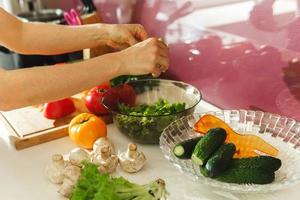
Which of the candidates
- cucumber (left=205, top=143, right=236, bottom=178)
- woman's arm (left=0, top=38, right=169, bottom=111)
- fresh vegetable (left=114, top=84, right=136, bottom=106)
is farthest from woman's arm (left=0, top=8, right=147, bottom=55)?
cucumber (left=205, top=143, right=236, bottom=178)

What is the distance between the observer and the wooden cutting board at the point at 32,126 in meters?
1.14

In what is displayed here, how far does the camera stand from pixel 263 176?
84 centimetres

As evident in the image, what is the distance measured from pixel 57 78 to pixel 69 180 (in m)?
0.21

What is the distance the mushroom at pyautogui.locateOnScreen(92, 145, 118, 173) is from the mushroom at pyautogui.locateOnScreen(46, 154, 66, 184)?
0.23 ft

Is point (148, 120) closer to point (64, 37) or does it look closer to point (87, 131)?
point (87, 131)

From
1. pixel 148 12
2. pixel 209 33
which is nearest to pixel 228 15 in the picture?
pixel 209 33

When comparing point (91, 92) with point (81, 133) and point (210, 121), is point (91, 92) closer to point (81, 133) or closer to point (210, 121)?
point (81, 133)

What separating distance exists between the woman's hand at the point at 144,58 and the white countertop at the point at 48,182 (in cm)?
21

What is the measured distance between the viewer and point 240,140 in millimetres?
973

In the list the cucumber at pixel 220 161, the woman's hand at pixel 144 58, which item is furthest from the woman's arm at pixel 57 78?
the cucumber at pixel 220 161

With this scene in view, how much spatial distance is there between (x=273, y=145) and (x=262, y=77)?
0.59 feet

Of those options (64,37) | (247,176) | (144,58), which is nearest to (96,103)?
(64,37)

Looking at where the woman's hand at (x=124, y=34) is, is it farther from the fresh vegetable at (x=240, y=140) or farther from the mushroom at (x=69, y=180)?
the mushroom at (x=69, y=180)

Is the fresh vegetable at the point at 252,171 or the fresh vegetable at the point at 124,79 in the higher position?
the fresh vegetable at the point at 252,171
